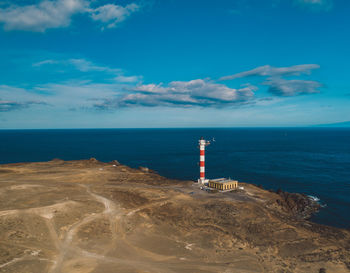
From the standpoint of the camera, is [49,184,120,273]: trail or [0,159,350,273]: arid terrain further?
[0,159,350,273]: arid terrain

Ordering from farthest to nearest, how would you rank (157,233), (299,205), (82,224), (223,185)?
(223,185) < (299,205) < (82,224) < (157,233)

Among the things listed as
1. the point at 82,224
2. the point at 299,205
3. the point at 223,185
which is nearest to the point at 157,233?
the point at 82,224

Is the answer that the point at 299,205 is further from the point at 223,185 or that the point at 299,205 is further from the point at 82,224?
the point at 82,224

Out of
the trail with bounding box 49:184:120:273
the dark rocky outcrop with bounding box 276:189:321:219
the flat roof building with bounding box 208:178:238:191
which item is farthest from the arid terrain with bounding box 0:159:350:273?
the flat roof building with bounding box 208:178:238:191

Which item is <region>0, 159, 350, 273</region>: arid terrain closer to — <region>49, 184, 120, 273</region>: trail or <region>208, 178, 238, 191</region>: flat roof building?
<region>49, 184, 120, 273</region>: trail

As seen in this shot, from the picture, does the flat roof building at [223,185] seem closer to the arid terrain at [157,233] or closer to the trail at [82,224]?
the arid terrain at [157,233]

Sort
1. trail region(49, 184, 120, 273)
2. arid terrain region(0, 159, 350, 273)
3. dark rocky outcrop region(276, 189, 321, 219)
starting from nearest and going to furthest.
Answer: trail region(49, 184, 120, 273) → arid terrain region(0, 159, 350, 273) → dark rocky outcrop region(276, 189, 321, 219)

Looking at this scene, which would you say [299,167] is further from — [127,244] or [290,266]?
[127,244]

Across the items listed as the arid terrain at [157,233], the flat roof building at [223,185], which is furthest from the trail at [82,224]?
the flat roof building at [223,185]

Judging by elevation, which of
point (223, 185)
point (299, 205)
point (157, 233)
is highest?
point (223, 185)

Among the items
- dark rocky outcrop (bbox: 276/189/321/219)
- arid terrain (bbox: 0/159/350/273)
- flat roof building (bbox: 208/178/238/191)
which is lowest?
dark rocky outcrop (bbox: 276/189/321/219)
